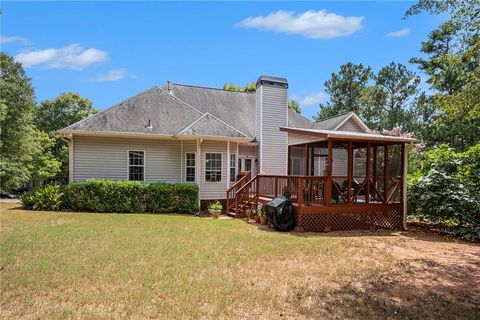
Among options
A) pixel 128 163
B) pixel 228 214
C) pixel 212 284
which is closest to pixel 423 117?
pixel 228 214

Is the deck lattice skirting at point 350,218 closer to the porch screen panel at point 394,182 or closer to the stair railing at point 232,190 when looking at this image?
the porch screen panel at point 394,182

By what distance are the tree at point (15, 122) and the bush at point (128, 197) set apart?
17546mm

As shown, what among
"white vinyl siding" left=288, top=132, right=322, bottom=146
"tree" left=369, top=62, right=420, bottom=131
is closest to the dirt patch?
"white vinyl siding" left=288, top=132, right=322, bottom=146

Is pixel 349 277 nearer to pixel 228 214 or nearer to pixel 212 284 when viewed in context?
pixel 212 284

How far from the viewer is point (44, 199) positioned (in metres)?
12.8

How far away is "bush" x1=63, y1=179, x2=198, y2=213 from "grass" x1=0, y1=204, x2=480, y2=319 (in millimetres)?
3417

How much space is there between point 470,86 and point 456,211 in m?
4.27

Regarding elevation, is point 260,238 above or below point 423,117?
below

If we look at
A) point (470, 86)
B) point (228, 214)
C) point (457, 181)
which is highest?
point (470, 86)

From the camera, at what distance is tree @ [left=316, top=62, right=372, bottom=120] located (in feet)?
110

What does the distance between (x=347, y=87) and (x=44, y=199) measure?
96.2 feet

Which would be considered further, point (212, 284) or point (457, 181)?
point (457, 181)

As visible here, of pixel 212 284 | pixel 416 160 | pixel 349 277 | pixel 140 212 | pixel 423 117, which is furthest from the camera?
pixel 423 117

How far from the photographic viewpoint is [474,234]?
9.89m
